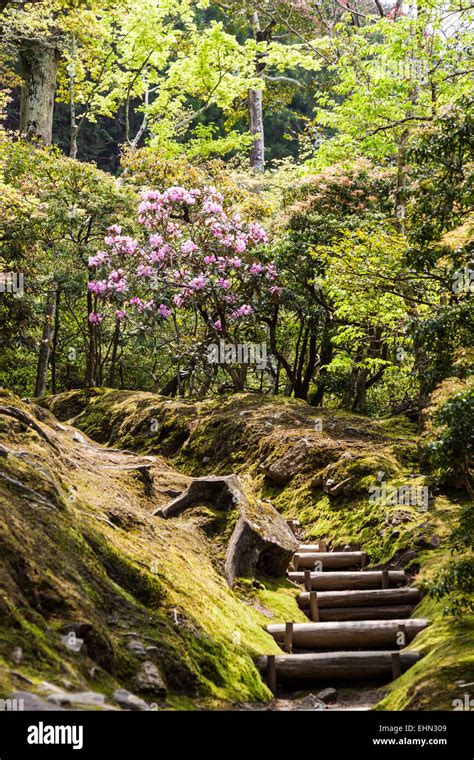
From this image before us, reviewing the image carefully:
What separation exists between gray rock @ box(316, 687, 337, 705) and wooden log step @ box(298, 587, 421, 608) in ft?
5.75

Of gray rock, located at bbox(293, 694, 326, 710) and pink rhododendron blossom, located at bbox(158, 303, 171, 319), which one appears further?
pink rhododendron blossom, located at bbox(158, 303, 171, 319)

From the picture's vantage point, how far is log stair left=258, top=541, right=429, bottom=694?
6.46 m

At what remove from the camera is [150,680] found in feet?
16.3

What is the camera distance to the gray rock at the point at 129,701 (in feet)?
14.6

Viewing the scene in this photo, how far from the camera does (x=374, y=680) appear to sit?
6.64 meters

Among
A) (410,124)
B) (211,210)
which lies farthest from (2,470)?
(211,210)

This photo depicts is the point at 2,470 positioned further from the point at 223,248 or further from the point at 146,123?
the point at 146,123

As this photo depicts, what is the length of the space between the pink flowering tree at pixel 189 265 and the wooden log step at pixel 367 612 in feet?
21.3

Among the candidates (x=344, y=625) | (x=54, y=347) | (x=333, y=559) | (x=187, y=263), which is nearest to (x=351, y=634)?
(x=344, y=625)

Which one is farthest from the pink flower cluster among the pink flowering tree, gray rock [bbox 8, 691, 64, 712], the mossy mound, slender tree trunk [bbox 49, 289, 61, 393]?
gray rock [bbox 8, 691, 64, 712]

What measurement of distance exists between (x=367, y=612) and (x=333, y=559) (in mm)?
1150

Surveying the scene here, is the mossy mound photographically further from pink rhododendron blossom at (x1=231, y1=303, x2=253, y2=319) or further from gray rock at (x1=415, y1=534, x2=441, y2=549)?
pink rhododendron blossom at (x1=231, y1=303, x2=253, y2=319)
